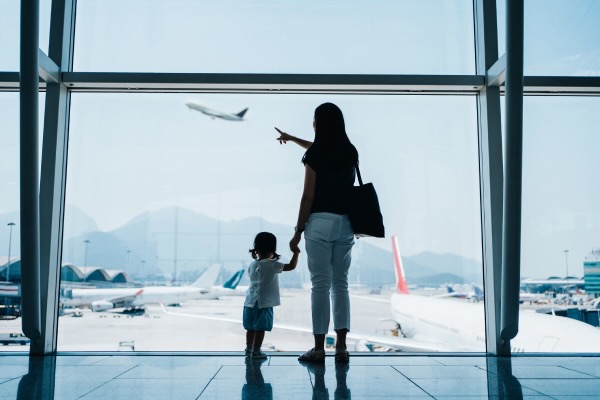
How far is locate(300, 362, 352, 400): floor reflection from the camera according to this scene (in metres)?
1.75

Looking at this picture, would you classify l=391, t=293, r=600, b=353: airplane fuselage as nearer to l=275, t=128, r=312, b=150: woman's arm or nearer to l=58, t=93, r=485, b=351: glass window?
l=58, t=93, r=485, b=351: glass window

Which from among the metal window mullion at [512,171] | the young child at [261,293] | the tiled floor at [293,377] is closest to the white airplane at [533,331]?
the metal window mullion at [512,171]

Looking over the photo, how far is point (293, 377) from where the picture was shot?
2.15 meters

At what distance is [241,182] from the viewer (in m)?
3.59

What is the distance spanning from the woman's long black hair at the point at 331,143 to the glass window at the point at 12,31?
1790mm

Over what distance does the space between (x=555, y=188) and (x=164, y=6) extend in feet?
9.11

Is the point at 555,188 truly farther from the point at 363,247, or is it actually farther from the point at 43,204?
the point at 43,204

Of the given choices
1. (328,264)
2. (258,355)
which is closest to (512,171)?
(328,264)

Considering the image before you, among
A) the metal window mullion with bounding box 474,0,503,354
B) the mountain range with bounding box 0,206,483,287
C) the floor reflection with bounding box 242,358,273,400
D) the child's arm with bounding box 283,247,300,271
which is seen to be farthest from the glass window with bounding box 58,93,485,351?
the floor reflection with bounding box 242,358,273,400

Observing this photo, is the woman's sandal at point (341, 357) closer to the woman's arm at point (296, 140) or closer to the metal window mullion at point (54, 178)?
the woman's arm at point (296, 140)

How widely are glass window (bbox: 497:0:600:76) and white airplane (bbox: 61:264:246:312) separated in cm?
237

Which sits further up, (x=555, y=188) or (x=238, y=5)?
(x=238, y=5)

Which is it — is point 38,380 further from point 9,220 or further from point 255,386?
point 9,220

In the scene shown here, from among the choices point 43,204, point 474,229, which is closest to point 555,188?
point 474,229
